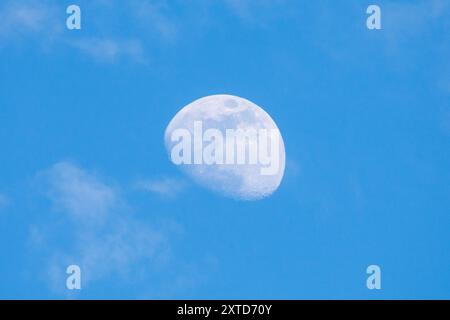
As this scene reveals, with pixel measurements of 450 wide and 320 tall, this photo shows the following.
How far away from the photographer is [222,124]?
3002 cm

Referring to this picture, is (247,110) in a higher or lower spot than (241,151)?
higher

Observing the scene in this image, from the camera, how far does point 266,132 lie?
2975 cm
